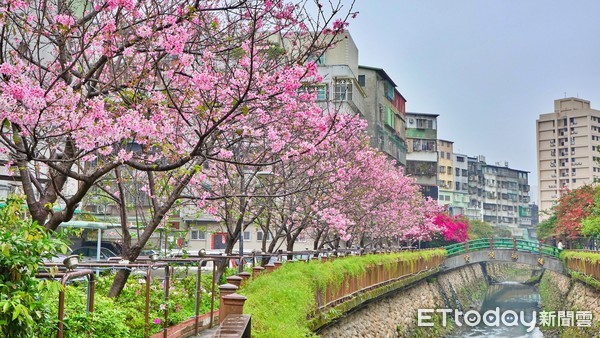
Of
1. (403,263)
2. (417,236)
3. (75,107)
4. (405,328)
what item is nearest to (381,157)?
(403,263)

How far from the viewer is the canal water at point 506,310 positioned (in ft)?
133

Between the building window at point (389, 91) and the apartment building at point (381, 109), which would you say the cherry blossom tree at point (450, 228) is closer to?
the apartment building at point (381, 109)

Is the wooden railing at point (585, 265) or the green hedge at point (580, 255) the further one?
the green hedge at point (580, 255)

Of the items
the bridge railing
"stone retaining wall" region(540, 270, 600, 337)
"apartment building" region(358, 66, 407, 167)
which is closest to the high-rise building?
"apartment building" region(358, 66, 407, 167)

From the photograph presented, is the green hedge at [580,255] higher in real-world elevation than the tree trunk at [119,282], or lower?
lower

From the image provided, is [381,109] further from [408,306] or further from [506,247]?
[408,306]

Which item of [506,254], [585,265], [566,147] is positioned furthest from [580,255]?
[566,147]

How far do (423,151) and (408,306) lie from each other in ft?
160

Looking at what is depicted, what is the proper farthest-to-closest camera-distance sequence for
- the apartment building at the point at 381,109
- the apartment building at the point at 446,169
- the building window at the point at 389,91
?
the apartment building at the point at 446,169 → the building window at the point at 389,91 → the apartment building at the point at 381,109

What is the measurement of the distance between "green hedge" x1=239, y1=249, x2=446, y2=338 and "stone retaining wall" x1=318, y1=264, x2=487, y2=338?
5.13 ft

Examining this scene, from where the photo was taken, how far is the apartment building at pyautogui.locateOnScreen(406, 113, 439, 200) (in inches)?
3189

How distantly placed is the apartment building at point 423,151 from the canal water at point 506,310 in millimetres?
12979

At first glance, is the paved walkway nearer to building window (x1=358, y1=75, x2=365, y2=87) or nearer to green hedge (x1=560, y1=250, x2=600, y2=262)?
green hedge (x1=560, y1=250, x2=600, y2=262)

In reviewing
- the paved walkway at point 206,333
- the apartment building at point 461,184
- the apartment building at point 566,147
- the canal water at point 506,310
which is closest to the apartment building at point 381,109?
the canal water at point 506,310
